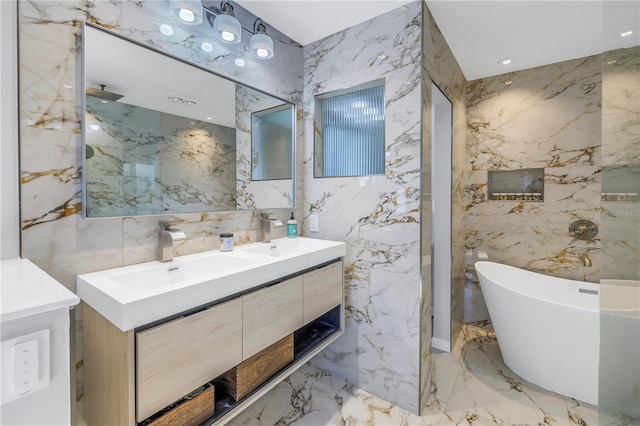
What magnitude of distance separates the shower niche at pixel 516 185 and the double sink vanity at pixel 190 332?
221cm

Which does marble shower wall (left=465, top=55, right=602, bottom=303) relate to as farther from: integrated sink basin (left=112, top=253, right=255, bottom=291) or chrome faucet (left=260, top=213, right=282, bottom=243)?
integrated sink basin (left=112, top=253, right=255, bottom=291)

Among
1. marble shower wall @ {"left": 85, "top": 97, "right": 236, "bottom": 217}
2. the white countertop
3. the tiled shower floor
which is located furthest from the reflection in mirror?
the tiled shower floor

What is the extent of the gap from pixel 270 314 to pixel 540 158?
2835mm

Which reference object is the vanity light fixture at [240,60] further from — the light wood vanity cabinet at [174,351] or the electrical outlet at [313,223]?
the light wood vanity cabinet at [174,351]

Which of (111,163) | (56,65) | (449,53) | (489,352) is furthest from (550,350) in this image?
(56,65)

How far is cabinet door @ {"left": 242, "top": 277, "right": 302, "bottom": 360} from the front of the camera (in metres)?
1.28

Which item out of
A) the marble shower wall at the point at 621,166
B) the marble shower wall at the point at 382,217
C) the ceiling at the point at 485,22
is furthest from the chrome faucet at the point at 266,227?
the marble shower wall at the point at 621,166

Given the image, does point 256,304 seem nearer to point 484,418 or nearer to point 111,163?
point 111,163

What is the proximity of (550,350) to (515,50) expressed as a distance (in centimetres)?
230

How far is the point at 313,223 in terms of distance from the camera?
228cm

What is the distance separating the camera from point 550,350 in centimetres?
194

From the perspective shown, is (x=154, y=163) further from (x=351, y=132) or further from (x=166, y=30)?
(x=351, y=132)

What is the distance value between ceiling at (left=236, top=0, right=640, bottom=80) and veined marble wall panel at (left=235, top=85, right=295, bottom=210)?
533 mm

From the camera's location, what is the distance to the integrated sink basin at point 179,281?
0.94m
